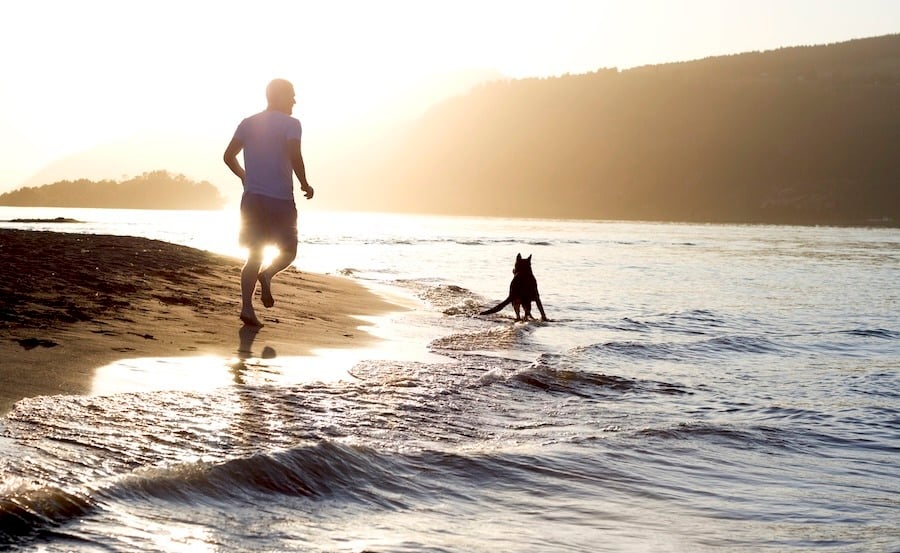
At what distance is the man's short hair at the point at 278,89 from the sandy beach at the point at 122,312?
2.10m

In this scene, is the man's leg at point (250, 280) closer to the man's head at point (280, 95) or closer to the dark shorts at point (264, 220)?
the dark shorts at point (264, 220)

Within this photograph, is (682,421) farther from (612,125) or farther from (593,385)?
(612,125)

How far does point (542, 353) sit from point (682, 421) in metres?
3.09

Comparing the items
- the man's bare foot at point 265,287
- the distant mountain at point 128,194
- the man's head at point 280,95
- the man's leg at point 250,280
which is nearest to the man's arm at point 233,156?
the man's head at point 280,95

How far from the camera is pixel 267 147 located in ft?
25.4

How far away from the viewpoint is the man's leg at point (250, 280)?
316 inches

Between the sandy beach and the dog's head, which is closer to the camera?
the sandy beach

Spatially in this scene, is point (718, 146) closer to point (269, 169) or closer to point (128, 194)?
point (128, 194)

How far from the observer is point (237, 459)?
12.4ft

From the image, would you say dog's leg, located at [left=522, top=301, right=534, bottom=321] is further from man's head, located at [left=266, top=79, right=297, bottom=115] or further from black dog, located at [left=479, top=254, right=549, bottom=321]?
man's head, located at [left=266, top=79, right=297, bottom=115]

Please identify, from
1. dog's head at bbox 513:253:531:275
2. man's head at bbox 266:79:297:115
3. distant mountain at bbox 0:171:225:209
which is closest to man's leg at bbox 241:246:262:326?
man's head at bbox 266:79:297:115

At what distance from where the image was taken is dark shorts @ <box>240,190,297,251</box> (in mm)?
7867

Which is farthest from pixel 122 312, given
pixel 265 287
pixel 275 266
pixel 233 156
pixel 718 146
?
pixel 718 146

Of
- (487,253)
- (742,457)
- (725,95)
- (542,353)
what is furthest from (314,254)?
(725,95)
